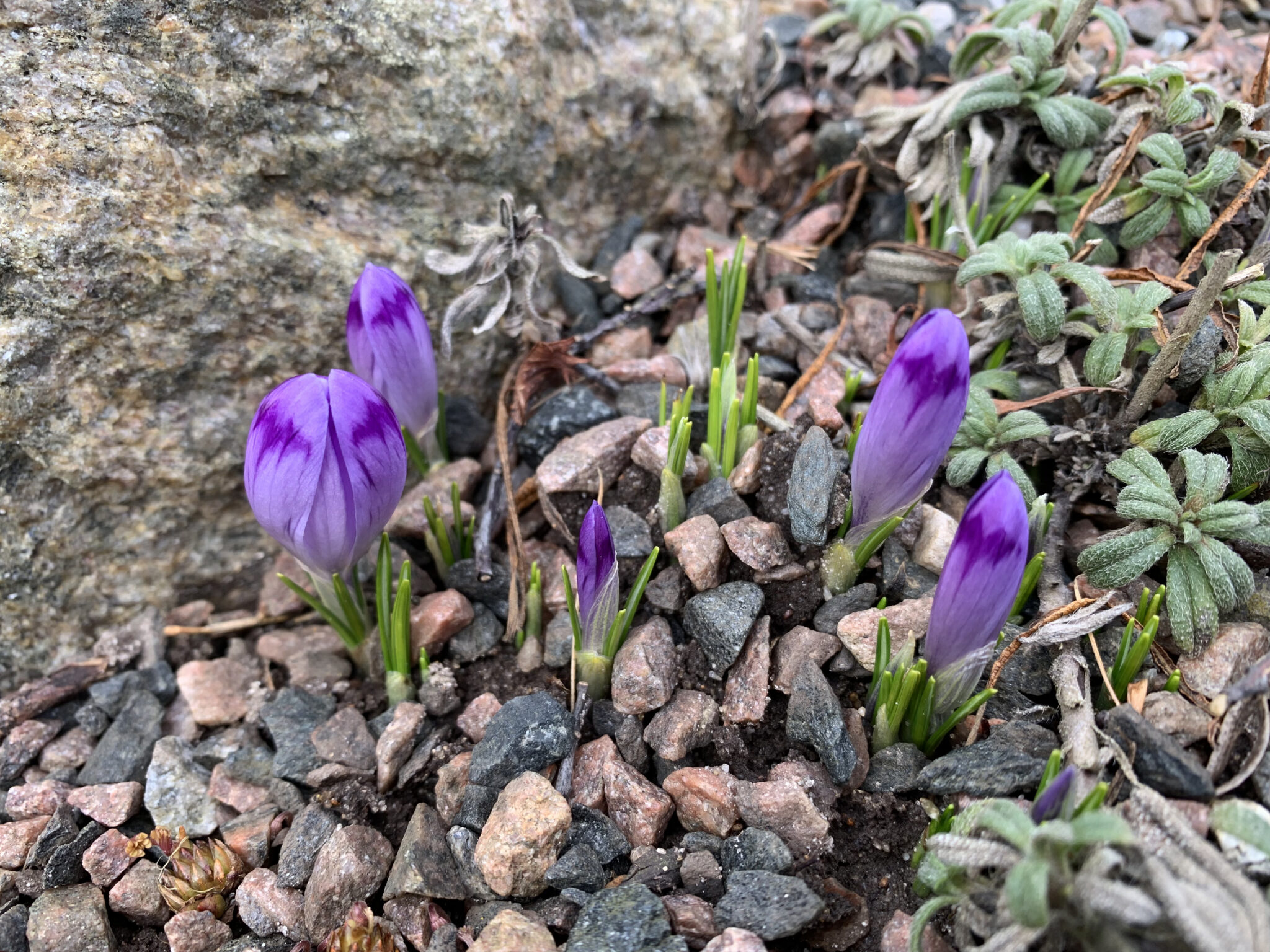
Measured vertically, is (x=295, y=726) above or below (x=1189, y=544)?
below

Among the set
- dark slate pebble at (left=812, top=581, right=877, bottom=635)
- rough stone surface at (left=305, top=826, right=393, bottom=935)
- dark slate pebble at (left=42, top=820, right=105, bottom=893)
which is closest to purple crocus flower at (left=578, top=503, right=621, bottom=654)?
dark slate pebble at (left=812, top=581, right=877, bottom=635)

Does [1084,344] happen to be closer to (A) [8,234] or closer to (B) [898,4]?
(B) [898,4]

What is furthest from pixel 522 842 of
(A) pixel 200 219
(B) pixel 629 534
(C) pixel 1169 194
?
(C) pixel 1169 194

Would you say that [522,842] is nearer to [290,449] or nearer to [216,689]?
[290,449]

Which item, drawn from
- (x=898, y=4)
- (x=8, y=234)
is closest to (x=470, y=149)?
(x=8, y=234)

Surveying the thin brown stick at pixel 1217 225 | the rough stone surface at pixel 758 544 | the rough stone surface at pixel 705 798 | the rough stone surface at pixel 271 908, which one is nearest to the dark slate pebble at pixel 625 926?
the rough stone surface at pixel 705 798

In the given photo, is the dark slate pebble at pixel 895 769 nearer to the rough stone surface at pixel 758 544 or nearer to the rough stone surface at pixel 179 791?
the rough stone surface at pixel 758 544

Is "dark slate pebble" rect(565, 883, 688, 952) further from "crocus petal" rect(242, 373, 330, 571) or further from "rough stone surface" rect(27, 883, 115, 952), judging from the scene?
"crocus petal" rect(242, 373, 330, 571)
